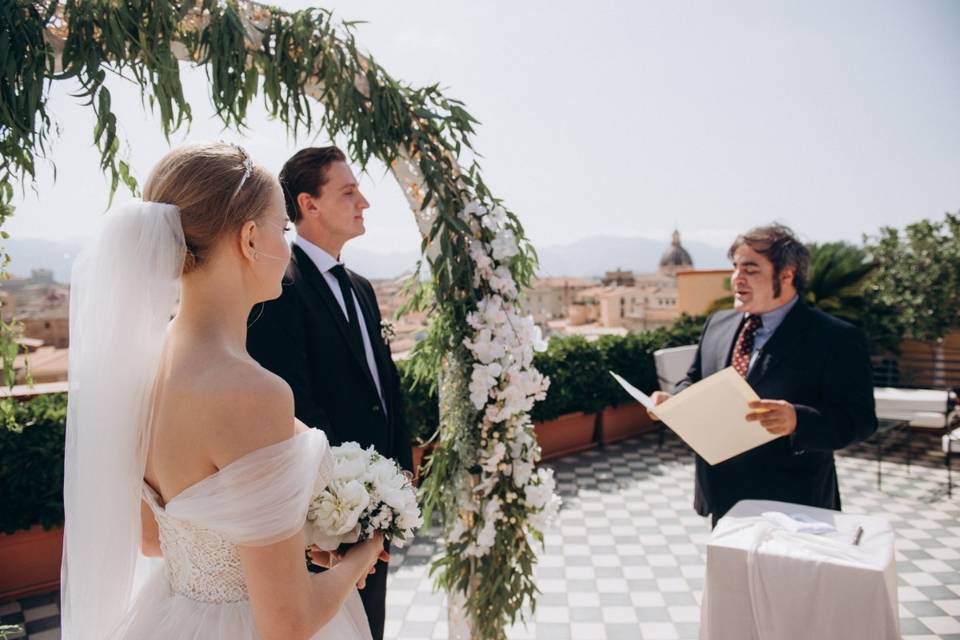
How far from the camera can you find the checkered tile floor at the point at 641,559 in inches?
140

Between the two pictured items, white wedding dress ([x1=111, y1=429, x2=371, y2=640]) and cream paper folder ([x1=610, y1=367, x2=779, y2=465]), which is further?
cream paper folder ([x1=610, y1=367, x2=779, y2=465])

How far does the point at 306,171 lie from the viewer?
2504mm

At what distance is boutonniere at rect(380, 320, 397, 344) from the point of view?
9.07 ft

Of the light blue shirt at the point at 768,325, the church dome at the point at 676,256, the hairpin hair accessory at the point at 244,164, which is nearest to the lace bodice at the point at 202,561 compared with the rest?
the hairpin hair accessory at the point at 244,164

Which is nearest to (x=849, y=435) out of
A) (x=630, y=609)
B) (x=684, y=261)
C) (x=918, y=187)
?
(x=630, y=609)

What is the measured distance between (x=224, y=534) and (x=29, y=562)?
3.67m

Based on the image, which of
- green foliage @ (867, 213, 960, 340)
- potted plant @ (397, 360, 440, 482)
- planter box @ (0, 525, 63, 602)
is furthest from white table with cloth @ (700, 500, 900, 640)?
green foliage @ (867, 213, 960, 340)

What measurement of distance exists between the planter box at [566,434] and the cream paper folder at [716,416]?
4.08 meters

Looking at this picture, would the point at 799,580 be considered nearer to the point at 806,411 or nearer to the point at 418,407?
the point at 806,411

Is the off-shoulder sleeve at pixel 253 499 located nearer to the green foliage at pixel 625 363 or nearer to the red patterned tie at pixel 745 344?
the red patterned tie at pixel 745 344

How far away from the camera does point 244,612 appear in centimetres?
134

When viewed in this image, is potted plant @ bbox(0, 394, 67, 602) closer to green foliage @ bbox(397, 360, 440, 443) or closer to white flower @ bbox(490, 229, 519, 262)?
green foliage @ bbox(397, 360, 440, 443)

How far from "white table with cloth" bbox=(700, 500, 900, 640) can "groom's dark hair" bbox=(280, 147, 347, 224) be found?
2.04m

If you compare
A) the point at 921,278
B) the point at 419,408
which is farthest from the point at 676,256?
the point at 419,408
